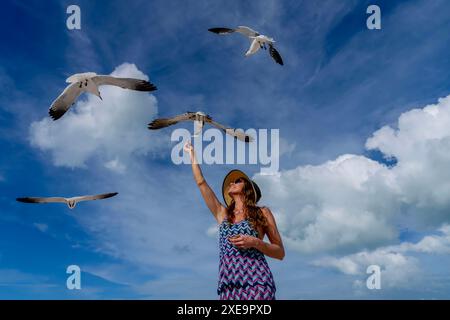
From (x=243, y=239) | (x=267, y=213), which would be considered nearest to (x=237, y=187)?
(x=267, y=213)

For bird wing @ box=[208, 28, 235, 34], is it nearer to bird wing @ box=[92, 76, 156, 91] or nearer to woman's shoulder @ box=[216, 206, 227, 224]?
bird wing @ box=[92, 76, 156, 91]

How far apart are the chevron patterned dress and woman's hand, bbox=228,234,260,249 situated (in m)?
0.27

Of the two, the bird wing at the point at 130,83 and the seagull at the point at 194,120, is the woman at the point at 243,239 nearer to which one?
the seagull at the point at 194,120

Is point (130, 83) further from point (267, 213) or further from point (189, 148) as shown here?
point (267, 213)

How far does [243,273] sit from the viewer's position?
556 cm

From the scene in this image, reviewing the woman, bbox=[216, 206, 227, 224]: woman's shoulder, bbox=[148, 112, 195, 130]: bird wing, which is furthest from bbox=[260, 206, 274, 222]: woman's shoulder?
bbox=[148, 112, 195, 130]: bird wing

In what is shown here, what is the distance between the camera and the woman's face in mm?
6262

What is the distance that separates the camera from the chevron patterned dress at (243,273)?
5.50m

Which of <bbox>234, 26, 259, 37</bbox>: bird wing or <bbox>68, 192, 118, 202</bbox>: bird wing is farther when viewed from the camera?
<bbox>234, 26, 259, 37</bbox>: bird wing

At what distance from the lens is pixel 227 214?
6164mm
